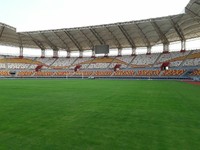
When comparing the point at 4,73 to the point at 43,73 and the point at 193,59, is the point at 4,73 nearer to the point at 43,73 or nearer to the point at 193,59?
the point at 43,73

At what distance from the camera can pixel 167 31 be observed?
53.4 m

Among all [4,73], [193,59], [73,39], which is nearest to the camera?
[193,59]

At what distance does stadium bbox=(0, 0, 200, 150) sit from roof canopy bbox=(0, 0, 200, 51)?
0.26 metres

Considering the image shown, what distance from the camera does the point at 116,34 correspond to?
59.5 metres

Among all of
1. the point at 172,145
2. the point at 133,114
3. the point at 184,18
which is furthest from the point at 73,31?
the point at 172,145

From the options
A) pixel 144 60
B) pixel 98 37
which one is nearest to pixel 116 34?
pixel 98 37

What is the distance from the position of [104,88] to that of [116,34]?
3805 cm

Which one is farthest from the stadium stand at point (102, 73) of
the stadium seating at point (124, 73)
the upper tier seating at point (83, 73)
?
the stadium seating at point (124, 73)

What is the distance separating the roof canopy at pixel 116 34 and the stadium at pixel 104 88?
0.26 m

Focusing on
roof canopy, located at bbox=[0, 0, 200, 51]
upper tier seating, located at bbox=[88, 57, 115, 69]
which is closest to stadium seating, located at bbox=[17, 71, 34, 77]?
roof canopy, located at bbox=[0, 0, 200, 51]

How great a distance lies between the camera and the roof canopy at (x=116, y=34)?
4838 centimetres

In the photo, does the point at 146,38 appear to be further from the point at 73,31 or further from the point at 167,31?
the point at 73,31

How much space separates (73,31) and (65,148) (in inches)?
2248

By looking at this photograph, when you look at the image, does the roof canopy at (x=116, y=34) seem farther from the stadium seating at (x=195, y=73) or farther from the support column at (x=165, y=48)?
the stadium seating at (x=195, y=73)
